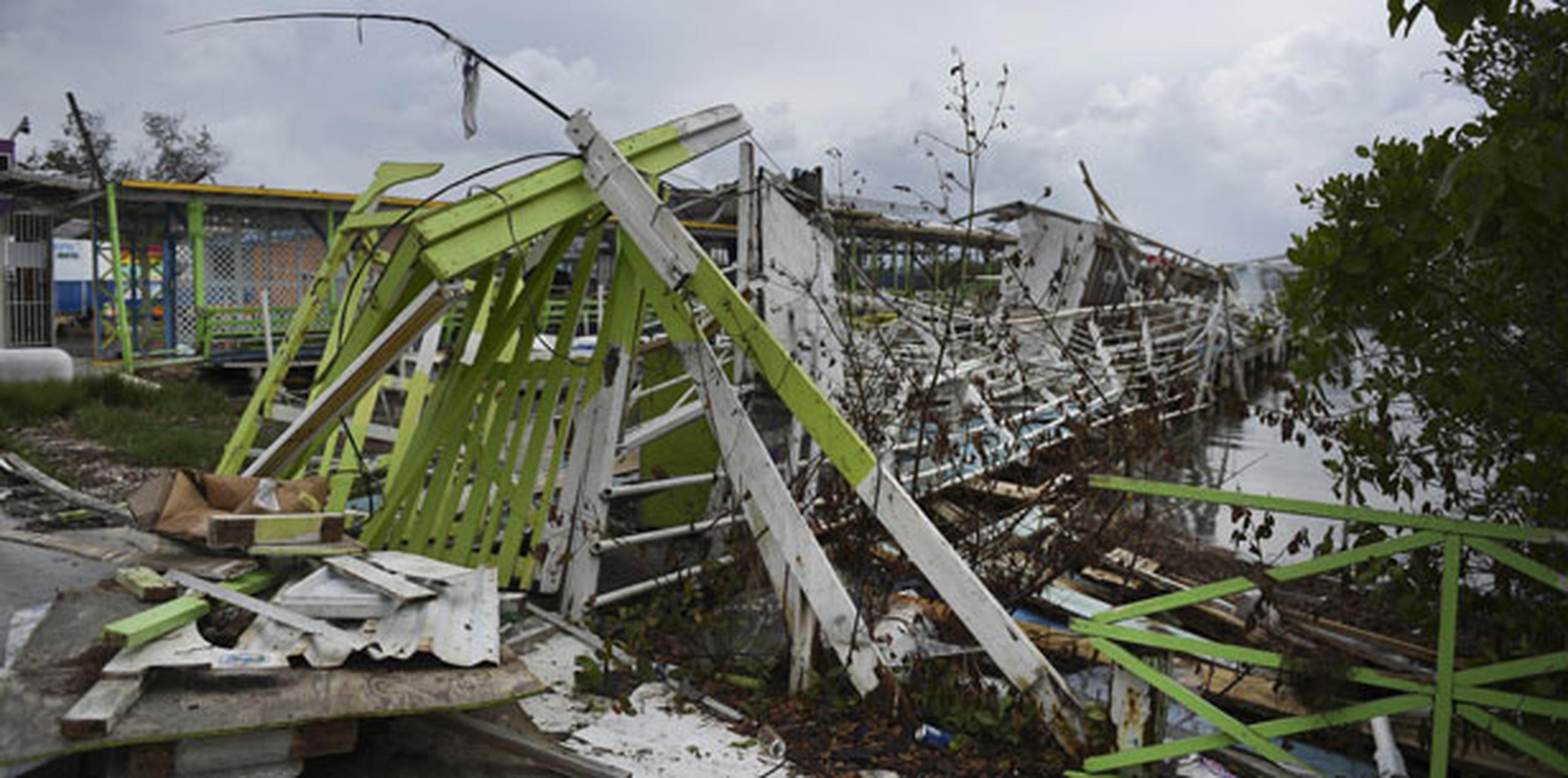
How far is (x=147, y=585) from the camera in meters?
3.98

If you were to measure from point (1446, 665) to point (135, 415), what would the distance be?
1221cm

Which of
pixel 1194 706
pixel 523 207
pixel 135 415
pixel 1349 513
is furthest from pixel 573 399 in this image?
pixel 135 415

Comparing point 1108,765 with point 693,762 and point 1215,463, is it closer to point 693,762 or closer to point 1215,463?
point 693,762

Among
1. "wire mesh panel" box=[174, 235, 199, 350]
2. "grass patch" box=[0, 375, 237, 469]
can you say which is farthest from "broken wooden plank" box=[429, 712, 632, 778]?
"wire mesh panel" box=[174, 235, 199, 350]

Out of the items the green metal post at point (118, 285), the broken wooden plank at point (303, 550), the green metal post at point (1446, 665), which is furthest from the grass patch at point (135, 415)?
the green metal post at point (1446, 665)

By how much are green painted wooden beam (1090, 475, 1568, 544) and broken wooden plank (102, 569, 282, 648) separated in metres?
3.19

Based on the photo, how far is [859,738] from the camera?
407 centimetres

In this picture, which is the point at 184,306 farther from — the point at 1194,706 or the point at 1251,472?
the point at 1194,706

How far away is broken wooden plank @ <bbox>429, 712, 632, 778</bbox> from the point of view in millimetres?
3590

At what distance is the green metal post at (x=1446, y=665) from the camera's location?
3006mm

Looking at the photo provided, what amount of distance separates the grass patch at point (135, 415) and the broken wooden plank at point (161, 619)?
18.4 feet

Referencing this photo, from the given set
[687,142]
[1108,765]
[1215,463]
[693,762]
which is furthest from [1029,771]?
[1215,463]

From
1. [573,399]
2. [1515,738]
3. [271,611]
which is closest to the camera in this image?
[1515,738]

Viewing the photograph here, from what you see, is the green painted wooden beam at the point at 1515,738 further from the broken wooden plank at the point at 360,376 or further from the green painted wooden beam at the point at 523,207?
the broken wooden plank at the point at 360,376
